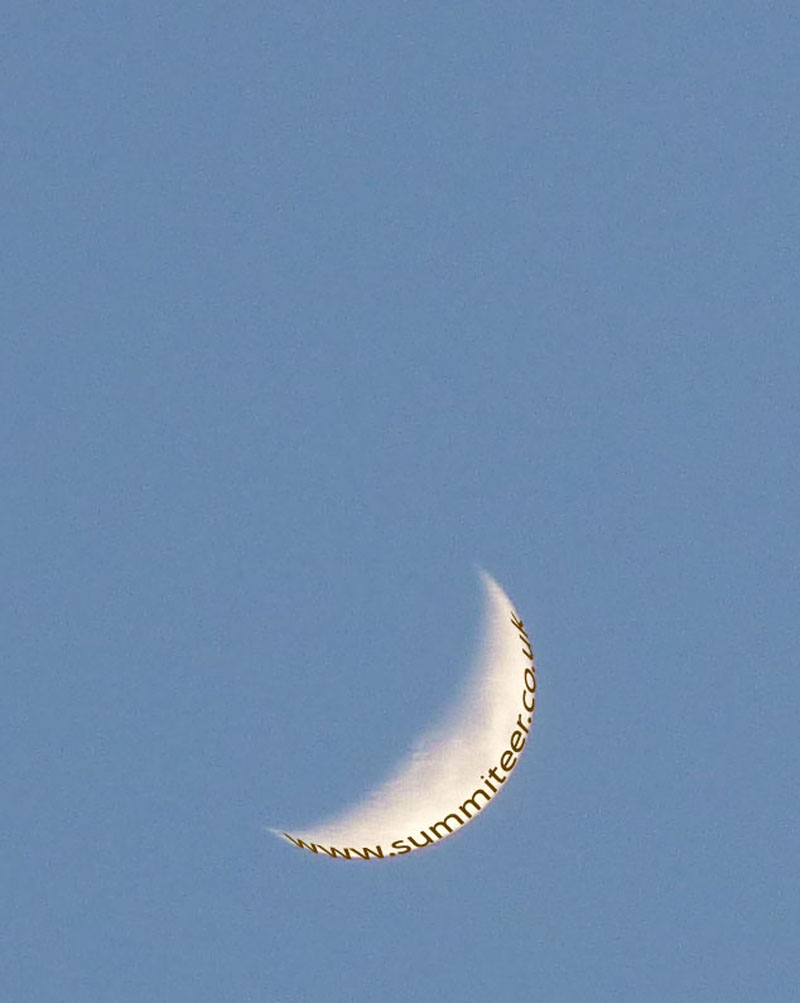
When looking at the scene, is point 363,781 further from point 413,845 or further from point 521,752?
point 521,752

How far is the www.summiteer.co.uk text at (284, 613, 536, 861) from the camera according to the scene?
20328 mm

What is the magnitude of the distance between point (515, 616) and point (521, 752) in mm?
2675

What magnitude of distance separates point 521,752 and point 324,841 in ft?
13.7

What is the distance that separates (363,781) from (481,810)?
7.87ft

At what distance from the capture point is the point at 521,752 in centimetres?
2052

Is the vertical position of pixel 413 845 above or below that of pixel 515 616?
below

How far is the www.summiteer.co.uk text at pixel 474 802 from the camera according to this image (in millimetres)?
20328

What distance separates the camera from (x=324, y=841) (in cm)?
2034

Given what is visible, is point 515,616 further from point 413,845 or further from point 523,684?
point 413,845

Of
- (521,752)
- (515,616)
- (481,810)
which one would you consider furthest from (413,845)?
(515,616)

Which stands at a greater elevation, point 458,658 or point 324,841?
point 458,658

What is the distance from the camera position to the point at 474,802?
66.8 ft

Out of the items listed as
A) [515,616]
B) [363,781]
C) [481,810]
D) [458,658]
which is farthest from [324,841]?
[515,616]

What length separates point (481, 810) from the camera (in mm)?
20484
